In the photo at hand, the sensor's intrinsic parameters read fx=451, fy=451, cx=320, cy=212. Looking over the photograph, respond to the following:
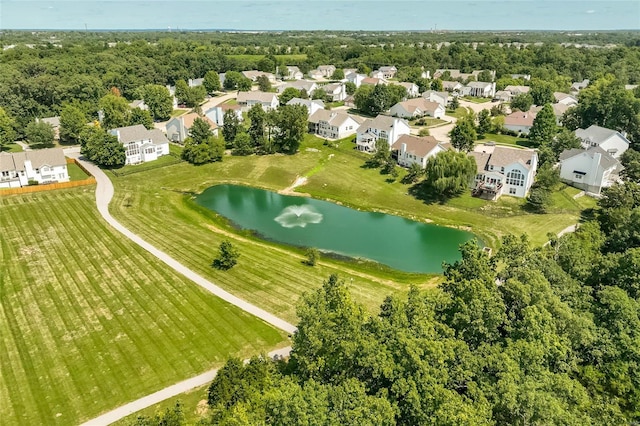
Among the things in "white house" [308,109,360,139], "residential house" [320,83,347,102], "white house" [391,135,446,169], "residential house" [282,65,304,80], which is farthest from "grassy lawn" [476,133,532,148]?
"residential house" [282,65,304,80]

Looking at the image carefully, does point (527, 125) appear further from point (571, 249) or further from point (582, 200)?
point (571, 249)

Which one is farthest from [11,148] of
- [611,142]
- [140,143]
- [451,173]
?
[611,142]

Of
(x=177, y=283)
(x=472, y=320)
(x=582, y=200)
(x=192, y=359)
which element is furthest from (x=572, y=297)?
(x=582, y=200)

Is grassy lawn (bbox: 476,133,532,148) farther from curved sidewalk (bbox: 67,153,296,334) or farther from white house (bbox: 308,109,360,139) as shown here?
curved sidewalk (bbox: 67,153,296,334)

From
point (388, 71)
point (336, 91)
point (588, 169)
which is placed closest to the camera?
point (588, 169)

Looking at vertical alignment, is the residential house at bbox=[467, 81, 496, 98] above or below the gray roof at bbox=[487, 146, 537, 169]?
above

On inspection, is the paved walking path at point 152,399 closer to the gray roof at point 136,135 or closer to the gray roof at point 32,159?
the gray roof at point 32,159

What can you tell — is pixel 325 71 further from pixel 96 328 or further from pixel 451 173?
pixel 96 328
